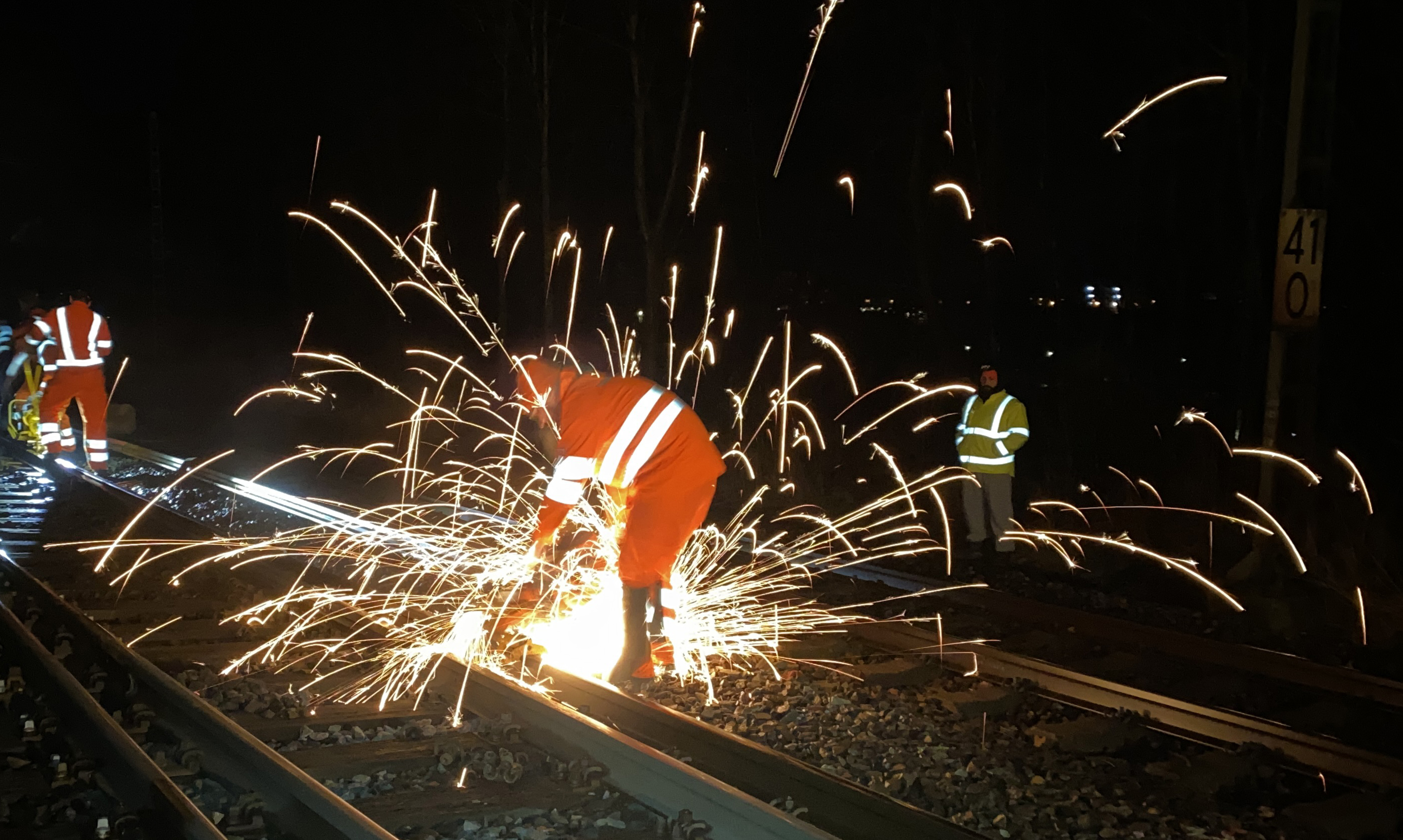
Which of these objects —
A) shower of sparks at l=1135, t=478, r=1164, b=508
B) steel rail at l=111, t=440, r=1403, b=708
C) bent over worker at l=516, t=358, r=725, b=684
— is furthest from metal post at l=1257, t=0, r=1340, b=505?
bent over worker at l=516, t=358, r=725, b=684

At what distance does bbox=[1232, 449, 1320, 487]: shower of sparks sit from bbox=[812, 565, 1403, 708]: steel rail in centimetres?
195

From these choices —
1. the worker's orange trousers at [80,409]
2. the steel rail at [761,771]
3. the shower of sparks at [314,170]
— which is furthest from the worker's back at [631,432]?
the shower of sparks at [314,170]

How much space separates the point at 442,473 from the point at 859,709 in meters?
10.8

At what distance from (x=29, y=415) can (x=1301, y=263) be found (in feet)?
49.5

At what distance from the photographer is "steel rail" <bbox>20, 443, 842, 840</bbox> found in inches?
168

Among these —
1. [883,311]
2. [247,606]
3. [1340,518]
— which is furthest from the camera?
[883,311]

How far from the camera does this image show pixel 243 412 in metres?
24.3

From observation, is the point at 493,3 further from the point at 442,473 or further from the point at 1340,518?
the point at 1340,518

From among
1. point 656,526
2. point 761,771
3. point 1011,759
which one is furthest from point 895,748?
point 656,526

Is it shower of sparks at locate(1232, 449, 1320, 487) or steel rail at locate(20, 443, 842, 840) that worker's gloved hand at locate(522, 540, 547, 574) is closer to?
steel rail at locate(20, 443, 842, 840)

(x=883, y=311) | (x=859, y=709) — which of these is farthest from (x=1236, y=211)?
(x=859, y=709)

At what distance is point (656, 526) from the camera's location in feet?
20.6

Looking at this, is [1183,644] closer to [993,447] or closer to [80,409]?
[993,447]

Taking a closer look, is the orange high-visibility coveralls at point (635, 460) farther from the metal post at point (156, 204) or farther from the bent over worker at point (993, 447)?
the metal post at point (156, 204)
